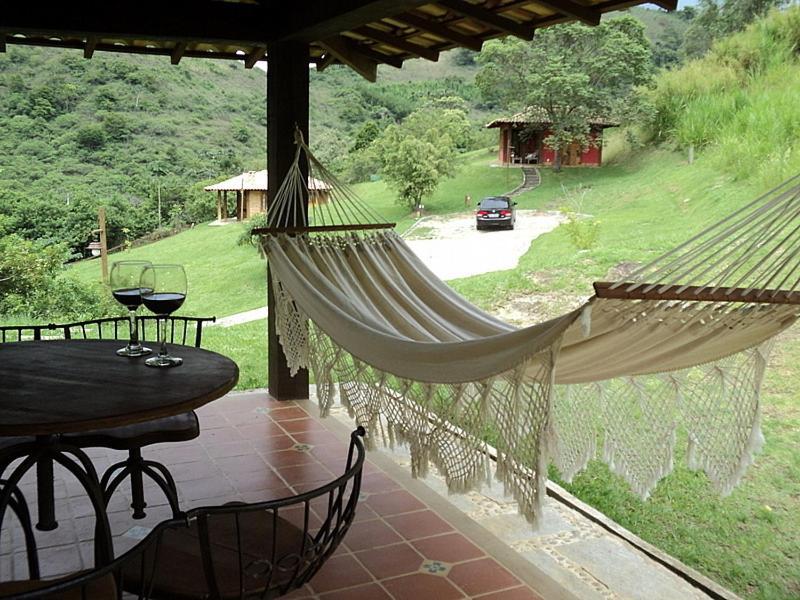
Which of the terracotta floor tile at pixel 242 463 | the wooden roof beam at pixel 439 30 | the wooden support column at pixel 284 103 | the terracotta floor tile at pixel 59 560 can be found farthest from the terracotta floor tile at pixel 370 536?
the wooden roof beam at pixel 439 30

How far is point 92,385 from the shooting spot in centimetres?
183

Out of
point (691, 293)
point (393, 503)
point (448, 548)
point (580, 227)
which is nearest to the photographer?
point (691, 293)

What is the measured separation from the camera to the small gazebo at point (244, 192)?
452 inches

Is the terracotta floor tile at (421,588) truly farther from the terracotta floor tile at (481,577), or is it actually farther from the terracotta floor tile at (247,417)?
the terracotta floor tile at (247,417)

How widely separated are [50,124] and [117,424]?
11297 mm

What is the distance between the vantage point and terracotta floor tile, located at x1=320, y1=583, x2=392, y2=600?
1994mm

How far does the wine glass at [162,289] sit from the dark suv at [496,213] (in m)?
8.68

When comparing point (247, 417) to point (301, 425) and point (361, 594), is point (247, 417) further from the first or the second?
point (361, 594)

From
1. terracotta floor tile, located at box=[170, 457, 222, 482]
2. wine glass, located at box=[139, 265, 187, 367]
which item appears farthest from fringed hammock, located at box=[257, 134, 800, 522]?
terracotta floor tile, located at box=[170, 457, 222, 482]

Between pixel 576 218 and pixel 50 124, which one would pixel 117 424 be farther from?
pixel 50 124

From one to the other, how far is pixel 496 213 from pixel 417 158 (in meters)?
1.84

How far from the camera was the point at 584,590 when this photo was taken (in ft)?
6.87

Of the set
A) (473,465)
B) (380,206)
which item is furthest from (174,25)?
(380,206)

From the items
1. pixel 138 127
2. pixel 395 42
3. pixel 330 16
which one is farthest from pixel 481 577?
pixel 138 127
